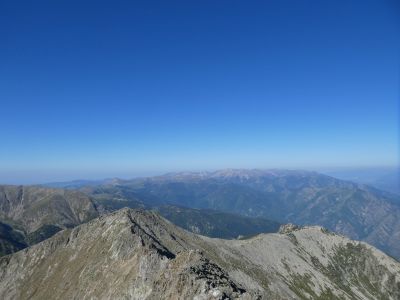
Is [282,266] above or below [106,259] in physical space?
below

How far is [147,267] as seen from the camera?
94562mm

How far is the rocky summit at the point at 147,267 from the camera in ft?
235

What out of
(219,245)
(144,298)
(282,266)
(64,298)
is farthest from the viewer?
(282,266)

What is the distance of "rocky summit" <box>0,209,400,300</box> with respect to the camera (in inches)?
2820

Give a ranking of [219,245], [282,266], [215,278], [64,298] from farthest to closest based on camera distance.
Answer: [282,266]
[219,245]
[64,298]
[215,278]

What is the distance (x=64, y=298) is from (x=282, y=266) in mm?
106999

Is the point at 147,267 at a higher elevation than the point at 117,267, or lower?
higher

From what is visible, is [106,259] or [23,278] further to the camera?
[23,278]

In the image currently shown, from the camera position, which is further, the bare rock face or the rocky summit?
the rocky summit

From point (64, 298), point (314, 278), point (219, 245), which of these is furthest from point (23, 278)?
point (314, 278)

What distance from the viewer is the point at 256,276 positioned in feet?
470

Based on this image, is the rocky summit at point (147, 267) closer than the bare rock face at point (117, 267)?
No

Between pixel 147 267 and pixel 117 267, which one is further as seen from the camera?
pixel 117 267

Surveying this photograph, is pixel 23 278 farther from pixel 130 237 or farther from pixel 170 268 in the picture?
pixel 170 268
